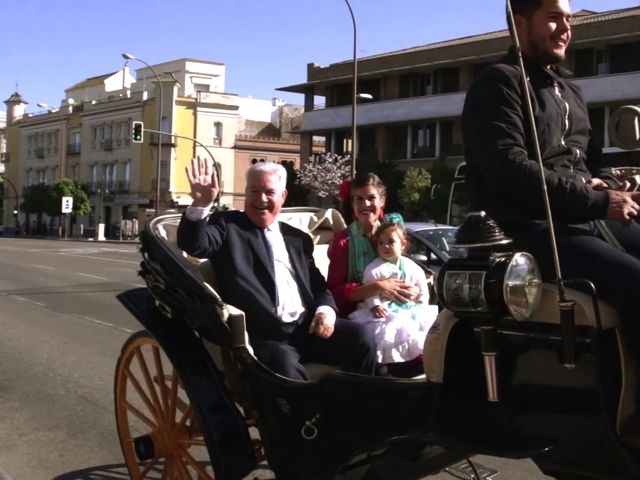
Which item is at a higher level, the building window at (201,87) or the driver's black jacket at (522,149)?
the building window at (201,87)

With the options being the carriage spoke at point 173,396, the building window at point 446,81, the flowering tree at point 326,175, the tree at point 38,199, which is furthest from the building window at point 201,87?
the carriage spoke at point 173,396

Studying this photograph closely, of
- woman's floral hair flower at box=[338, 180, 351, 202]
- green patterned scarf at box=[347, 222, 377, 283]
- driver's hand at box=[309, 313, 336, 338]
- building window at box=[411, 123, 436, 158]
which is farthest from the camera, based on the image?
building window at box=[411, 123, 436, 158]

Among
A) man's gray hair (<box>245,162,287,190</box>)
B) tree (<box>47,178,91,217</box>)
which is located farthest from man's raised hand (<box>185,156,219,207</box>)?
tree (<box>47,178,91,217</box>)

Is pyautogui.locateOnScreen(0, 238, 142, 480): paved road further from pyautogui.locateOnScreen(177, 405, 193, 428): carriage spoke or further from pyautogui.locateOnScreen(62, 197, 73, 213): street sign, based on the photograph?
pyautogui.locateOnScreen(62, 197, 73, 213): street sign

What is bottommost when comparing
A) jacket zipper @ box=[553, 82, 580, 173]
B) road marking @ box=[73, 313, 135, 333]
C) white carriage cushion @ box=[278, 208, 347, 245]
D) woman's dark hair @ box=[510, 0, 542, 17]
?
road marking @ box=[73, 313, 135, 333]

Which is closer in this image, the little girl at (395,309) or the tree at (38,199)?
the little girl at (395,309)

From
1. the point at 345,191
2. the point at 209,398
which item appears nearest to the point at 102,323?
the point at 345,191

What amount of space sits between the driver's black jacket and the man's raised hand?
1270 mm

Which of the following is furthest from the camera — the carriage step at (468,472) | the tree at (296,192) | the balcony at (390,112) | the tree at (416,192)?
the tree at (296,192)

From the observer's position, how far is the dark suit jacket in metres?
3.54

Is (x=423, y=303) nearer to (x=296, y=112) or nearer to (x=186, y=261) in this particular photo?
(x=186, y=261)

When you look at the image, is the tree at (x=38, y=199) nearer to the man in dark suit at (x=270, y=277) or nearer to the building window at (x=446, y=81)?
the building window at (x=446, y=81)

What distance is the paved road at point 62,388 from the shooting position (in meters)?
4.85

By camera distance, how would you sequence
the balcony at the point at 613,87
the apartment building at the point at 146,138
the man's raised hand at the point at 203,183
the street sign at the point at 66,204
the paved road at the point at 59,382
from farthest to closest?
the apartment building at the point at 146,138 < the street sign at the point at 66,204 < the balcony at the point at 613,87 < the paved road at the point at 59,382 < the man's raised hand at the point at 203,183
